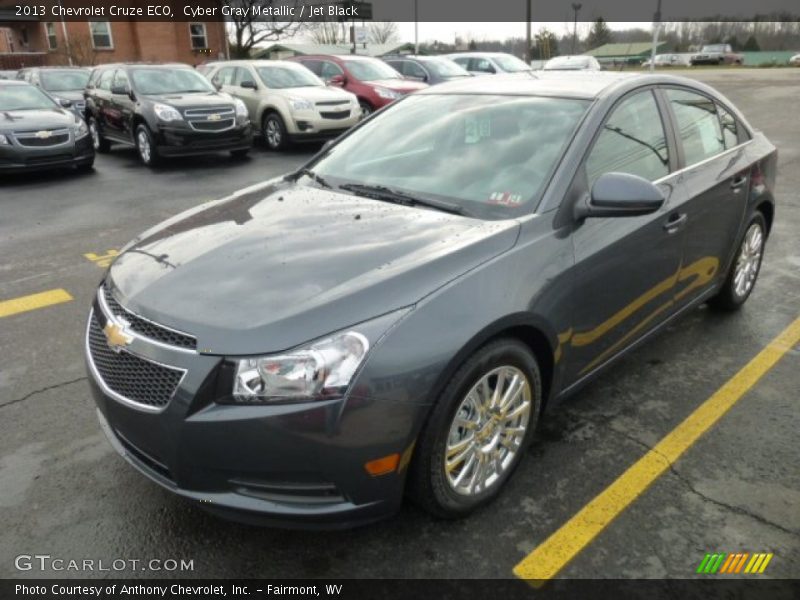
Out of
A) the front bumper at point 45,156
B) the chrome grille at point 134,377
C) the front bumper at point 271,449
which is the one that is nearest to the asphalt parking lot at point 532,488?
the front bumper at point 271,449

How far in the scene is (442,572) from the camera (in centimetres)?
229

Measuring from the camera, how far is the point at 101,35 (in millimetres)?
32344

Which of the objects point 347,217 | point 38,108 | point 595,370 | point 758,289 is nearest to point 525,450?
point 595,370

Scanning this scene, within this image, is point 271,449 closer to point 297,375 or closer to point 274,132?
point 297,375

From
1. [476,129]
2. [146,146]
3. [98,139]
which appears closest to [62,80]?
[98,139]

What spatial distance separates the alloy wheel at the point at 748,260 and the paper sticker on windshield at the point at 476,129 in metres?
2.08

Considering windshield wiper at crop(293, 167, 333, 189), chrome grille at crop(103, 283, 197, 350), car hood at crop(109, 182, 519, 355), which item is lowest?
chrome grille at crop(103, 283, 197, 350)

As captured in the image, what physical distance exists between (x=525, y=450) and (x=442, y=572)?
695 millimetres

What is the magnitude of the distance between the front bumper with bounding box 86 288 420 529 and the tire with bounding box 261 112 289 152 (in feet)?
34.2

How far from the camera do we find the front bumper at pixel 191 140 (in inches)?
401

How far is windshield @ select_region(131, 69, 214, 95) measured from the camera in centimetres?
1088

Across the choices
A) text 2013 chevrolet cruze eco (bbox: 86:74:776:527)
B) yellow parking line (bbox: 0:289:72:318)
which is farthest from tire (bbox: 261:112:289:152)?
text 2013 chevrolet cruze eco (bbox: 86:74:776:527)

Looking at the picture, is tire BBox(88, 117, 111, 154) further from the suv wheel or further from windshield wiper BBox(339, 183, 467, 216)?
windshield wiper BBox(339, 183, 467, 216)

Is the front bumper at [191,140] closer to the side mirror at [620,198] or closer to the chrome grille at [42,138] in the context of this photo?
the chrome grille at [42,138]
